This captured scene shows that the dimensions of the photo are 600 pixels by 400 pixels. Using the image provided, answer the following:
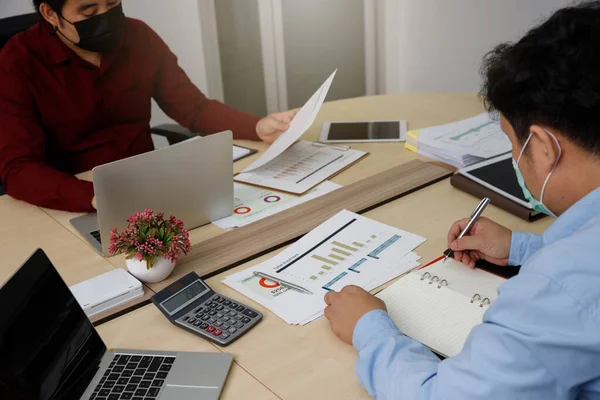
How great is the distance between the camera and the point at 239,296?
3.94ft

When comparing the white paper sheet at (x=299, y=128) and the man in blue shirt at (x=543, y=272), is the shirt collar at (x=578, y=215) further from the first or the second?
the white paper sheet at (x=299, y=128)

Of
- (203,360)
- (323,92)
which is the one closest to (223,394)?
(203,360)

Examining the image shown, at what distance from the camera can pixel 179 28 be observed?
3.39 m

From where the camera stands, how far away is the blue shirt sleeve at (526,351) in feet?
2.35

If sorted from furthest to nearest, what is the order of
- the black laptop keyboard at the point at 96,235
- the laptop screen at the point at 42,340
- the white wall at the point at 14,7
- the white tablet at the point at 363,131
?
the white wall at the point at 14,7 < the white tablet at the point at 363,131 < the black laptop keyboard at the point at 96,235 < the laptop screen at the point at 42,340

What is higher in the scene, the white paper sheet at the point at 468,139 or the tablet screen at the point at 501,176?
the white paper sheet at the point at 468,139

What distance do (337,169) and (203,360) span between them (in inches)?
34.3

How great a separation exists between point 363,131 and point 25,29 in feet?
3.75

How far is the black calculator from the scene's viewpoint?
1.08 m

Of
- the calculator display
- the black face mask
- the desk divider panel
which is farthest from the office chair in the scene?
the calculator display

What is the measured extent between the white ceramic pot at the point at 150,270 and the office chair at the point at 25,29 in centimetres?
94

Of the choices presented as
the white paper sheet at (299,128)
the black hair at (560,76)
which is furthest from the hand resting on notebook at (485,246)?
the white paper sheet at (299,128)

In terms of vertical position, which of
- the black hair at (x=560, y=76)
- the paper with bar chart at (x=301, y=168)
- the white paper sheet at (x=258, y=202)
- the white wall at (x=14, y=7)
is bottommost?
the white paper sheet at (x=258, y=202)

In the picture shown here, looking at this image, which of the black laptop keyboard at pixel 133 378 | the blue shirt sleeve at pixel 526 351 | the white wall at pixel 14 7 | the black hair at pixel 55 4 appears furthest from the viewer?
the white wall at pixel 14 7
